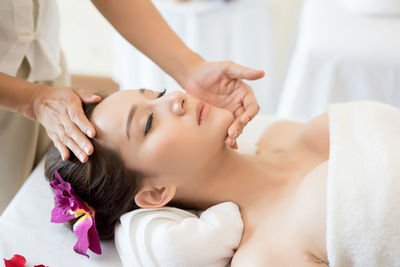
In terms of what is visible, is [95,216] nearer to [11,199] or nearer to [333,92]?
[11,199]

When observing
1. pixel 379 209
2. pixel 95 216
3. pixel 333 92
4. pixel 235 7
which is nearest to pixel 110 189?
pixel 95 216

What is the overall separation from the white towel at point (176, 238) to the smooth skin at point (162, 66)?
0.22 meters

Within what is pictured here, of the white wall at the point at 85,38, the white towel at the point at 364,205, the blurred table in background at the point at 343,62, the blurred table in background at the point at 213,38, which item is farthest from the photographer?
the white wall at the point at 85,38

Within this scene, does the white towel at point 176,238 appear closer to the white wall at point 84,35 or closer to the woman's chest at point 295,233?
the woman's chest at point 295,233

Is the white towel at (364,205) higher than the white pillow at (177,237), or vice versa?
the white towel at (364,205)

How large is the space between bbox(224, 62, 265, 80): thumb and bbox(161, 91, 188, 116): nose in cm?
20

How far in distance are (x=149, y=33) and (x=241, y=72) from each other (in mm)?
324

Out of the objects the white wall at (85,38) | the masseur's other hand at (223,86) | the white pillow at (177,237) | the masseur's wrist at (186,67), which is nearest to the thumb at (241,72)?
the masseur's other hand at (223,86)

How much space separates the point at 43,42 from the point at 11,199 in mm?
515

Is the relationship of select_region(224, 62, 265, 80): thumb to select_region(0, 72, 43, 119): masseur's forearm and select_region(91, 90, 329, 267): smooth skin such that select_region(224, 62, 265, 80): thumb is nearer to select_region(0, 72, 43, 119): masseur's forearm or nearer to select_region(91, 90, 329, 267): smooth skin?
select_region(91, 90, 329, 267): smooth skin

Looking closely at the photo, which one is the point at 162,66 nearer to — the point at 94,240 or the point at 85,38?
the point at 94,240

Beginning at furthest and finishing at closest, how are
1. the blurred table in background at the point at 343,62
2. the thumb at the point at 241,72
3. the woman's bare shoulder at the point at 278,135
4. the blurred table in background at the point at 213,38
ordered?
the blurred table in background at the point at 213,38
the blurred table in background at the point at 343,62
the woman's bare shoulder at the point at 278,135
the thumb at the point at 241,72

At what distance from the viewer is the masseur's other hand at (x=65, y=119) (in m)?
1.08

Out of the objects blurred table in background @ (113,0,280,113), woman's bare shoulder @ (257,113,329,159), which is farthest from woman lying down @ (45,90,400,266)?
blurred table in background @ (113,0,280,113)
